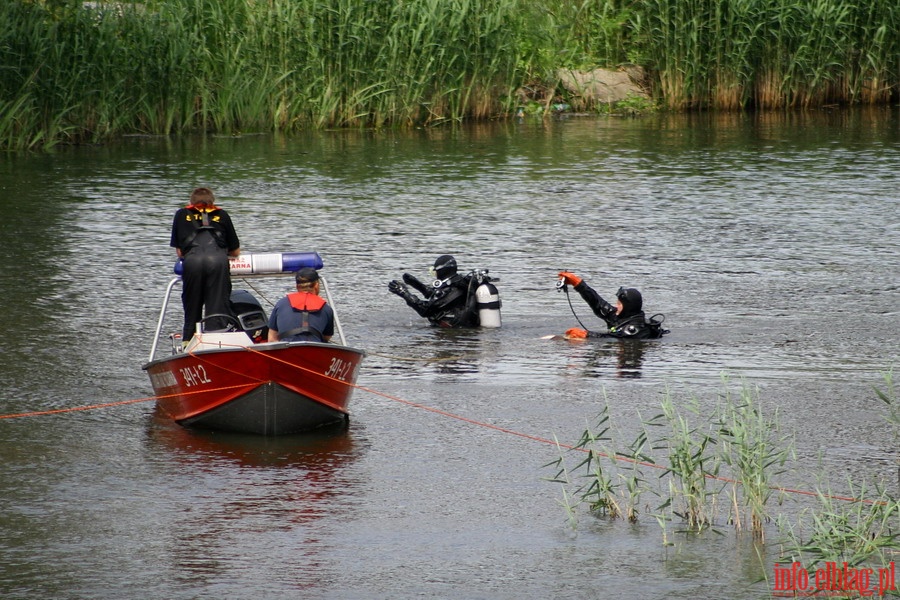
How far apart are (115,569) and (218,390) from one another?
2.74 meters

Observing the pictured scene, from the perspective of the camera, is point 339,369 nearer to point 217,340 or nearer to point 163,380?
point 217,340

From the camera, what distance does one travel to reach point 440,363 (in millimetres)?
13688

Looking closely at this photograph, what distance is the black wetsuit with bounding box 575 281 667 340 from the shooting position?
14.4 metres

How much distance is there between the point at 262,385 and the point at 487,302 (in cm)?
454

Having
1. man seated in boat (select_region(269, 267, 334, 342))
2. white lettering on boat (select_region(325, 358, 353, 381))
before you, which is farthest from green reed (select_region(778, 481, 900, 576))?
man seated in boat (select_region(269, 267, 334, 342))

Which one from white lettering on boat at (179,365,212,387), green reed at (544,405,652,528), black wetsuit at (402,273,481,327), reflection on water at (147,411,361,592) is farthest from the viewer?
black wetsuit at (402,273,481,327)

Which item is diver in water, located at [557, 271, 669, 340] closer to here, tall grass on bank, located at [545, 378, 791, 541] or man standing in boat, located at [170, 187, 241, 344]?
man standing in boat, located at [170, 187, 241, 344]

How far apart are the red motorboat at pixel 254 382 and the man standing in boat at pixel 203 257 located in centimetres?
13

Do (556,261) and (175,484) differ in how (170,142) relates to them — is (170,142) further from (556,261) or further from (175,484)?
(175,484)

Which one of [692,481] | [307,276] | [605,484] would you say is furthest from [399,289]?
[692,481]

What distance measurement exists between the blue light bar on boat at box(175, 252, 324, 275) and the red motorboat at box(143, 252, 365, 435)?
30mm

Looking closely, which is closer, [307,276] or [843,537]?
[843,537]

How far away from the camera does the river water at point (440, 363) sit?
27.5 feet

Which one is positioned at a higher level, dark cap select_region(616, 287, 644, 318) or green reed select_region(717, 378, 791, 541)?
dark cap select_region(616, 287, 644, 318)
